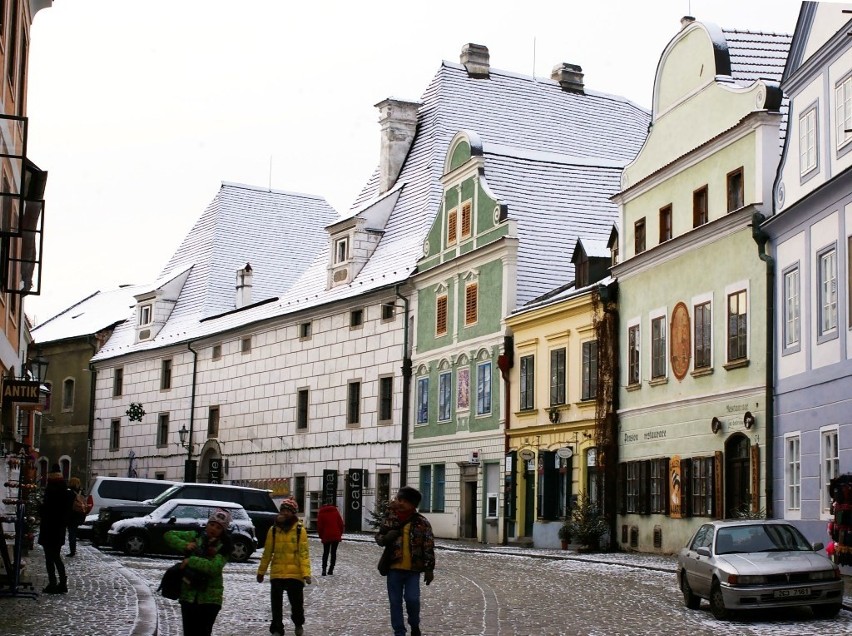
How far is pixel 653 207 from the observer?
39.4 meters

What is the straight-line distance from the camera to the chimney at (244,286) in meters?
71.0

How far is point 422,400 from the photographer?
52.9 meters

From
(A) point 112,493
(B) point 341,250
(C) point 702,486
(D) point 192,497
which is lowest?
(D) point 192,497

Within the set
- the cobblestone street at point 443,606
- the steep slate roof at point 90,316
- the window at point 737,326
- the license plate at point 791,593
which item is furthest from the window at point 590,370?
the steep slate roof at point 90,316

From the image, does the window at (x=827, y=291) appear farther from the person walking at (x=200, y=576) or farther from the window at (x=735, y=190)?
the person walking at (x=200, y=576)

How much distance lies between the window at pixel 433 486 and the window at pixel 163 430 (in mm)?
22689

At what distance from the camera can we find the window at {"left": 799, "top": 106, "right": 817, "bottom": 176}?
30828mm

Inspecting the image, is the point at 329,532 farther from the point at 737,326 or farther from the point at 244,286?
the point at 244,286

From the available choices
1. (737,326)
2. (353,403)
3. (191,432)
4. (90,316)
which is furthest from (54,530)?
(90,316)

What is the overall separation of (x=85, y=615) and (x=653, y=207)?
943 inches

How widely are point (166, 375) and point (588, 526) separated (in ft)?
120

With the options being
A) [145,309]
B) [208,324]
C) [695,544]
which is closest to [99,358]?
[145,309]

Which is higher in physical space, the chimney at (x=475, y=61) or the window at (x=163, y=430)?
the chimney at (x=475, y=61)

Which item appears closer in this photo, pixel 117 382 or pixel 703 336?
pixel 703 336
